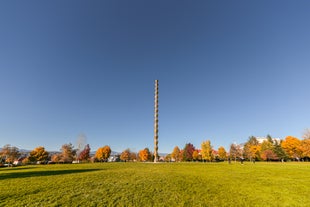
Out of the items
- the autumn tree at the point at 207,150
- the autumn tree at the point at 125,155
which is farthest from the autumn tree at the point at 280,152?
the autumn tree at the point at 125,155

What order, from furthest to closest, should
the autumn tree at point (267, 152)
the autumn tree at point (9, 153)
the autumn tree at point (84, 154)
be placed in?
the autumn tree at point (267, 152) < the autumn tree at point (84, 154) < the autumn tree at point (9, 153)

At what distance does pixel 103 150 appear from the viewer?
7519cm

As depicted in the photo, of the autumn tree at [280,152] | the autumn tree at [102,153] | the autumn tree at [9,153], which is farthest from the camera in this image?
the autumn tree at [102,153]

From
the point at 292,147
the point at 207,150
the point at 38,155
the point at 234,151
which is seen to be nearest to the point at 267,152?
the point at 292,147

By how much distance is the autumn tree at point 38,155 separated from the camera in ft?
201

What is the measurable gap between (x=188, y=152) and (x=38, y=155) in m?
69.1

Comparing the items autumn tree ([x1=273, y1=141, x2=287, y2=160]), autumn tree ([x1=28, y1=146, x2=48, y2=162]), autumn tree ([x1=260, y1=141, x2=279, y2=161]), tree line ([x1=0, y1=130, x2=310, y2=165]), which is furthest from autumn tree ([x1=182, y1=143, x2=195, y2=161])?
autumn tree ([x1=28, y1=146, x2=48, y2=162])

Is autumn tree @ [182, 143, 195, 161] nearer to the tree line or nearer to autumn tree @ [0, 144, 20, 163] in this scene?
the tree line

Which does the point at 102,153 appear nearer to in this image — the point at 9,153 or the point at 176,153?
the point at 9,153

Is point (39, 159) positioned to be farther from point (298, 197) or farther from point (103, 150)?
point (298, 197)

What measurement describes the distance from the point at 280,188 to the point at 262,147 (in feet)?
286

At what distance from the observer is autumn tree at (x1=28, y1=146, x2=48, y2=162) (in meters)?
61.2

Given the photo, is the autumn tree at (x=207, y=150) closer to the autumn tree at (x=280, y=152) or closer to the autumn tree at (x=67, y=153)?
the autumn tree at (x=280, y=152)

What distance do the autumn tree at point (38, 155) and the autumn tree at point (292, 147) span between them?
107 metres
